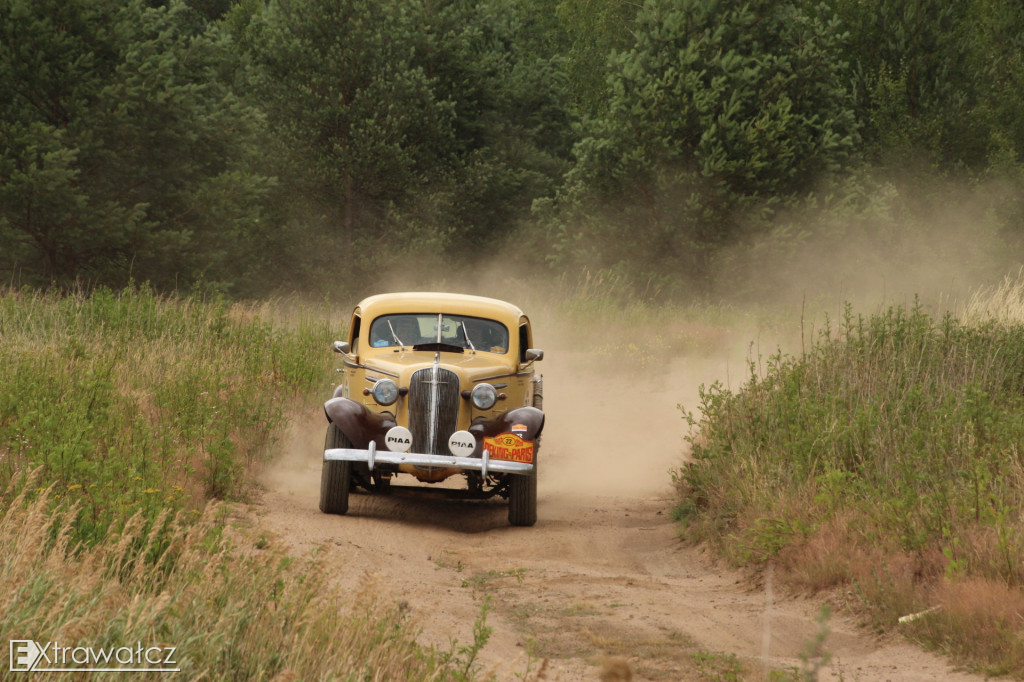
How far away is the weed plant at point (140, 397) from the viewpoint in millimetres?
7047

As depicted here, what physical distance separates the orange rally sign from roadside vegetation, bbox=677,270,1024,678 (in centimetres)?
162

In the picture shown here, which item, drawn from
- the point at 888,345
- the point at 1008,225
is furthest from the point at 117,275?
the point at 1008,225

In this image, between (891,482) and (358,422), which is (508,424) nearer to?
(358,422)

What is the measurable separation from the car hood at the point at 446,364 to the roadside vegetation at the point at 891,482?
6.85 ft

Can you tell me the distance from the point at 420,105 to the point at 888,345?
27.0 metres

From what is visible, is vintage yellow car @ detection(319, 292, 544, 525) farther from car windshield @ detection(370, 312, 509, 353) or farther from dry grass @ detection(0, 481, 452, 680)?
dry grass @ detection(0, 481, 452, 680)

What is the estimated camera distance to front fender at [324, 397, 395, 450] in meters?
9.82

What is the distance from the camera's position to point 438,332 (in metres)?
11.1

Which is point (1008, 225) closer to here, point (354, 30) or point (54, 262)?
point (354, 30)

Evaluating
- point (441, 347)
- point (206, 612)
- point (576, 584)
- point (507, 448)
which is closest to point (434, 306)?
point (441, 347)

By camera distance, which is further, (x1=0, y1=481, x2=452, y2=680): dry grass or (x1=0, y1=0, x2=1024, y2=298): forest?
(x1=0, y1=0, x2=1024, y2=298): forest

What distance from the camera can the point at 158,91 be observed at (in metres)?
27.6

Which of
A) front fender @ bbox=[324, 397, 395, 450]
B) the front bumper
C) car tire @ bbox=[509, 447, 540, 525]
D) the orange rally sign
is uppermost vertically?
front fender @ bbox=[324, 397, 395, 450]

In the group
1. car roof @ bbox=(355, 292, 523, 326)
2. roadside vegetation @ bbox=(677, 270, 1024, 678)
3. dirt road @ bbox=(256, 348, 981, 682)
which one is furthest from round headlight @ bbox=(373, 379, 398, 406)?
roadside vegetation @ bbox=(677, 270, 1024, 678)
